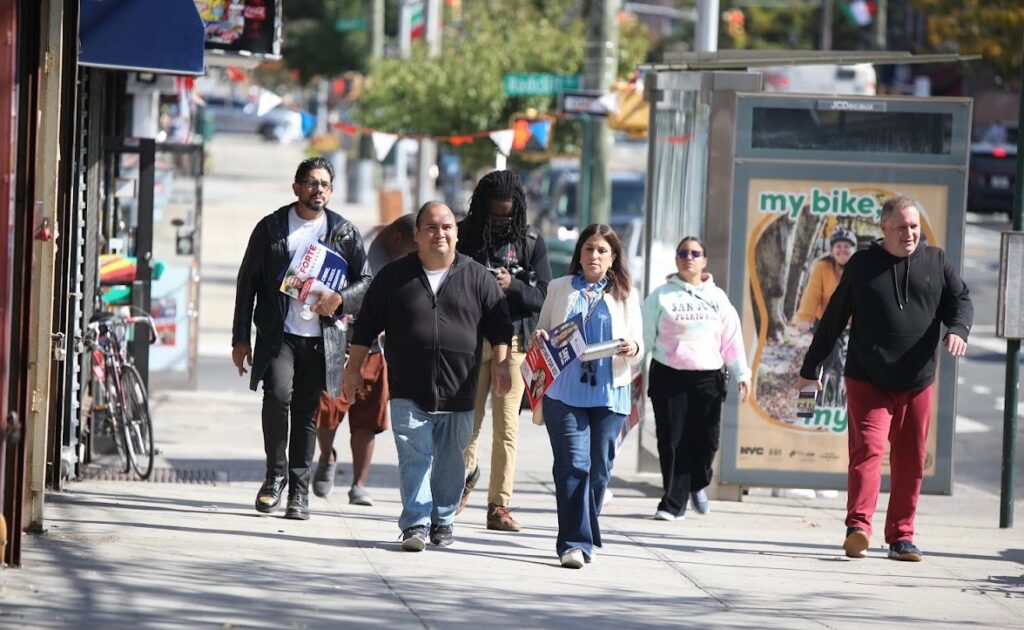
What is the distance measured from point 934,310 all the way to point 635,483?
3.63m

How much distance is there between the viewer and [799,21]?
53.5m

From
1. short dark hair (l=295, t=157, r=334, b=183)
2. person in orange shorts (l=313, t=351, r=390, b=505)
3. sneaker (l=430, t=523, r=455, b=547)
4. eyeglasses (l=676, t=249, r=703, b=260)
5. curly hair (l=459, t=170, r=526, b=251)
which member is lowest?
sneaker (l=430, t=523, r=455, b=547)

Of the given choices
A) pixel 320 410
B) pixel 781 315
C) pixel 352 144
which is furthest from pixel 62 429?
pixel 352 144

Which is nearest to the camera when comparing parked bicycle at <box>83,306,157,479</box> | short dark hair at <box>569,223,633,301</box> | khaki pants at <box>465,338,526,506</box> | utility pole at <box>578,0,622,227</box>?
short dark hair at <box>569,223,633,301</box>

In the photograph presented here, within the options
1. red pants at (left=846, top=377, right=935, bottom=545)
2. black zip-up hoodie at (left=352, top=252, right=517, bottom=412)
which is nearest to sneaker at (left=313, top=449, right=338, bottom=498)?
black zip-up hoodie at (left=352, top=252, right=517, bottom=412)

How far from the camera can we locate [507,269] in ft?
27.9

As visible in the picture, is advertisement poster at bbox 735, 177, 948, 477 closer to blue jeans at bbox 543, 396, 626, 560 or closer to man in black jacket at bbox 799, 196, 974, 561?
man in black jacket at bbox 799, 196, 974, 561

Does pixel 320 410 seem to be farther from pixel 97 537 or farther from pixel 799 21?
pixel 799 21

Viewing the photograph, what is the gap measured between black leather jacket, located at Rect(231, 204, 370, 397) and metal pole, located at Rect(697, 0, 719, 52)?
6698mm

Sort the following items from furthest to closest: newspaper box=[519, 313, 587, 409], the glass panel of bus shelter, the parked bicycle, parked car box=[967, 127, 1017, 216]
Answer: parked car box=[967, 127, 1017, 216] < the glass panel of bus shelter < the parked bicycle < newspaper box=[519, 313, 587, 409]

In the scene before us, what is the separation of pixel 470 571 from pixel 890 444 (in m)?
2.27

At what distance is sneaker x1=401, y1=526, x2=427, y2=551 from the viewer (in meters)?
7.76

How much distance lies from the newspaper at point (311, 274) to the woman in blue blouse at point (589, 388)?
47.9 inches

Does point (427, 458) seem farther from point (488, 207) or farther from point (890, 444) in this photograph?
point (890, 444)
